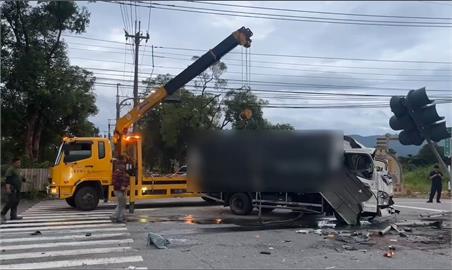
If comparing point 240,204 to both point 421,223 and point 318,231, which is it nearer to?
point 318,231

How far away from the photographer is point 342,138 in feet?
48.3

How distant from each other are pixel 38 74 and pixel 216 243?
63.4 feet

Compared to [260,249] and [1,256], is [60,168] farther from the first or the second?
[260,249]

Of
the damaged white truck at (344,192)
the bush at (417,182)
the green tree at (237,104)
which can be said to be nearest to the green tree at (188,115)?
the green tree at (237,104)

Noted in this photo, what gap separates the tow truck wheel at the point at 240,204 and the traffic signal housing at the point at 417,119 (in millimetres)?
7040

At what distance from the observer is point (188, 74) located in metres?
18.5

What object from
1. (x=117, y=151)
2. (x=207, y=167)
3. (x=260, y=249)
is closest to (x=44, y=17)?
(x=117, y=151)

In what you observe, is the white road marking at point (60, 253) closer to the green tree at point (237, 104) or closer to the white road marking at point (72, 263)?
the white road marking at point (72, 263)

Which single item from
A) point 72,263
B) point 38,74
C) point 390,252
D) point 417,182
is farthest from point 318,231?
point 417,182

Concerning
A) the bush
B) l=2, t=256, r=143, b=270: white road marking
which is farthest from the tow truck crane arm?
the bush

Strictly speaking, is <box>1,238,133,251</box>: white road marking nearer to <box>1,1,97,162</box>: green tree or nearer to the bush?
<box>1,1,97,162</box>: green tree

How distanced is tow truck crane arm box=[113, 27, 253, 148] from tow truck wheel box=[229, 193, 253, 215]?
4639 mm

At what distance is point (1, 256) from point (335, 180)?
8511 millimetres

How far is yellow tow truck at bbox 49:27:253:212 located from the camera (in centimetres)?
1756
